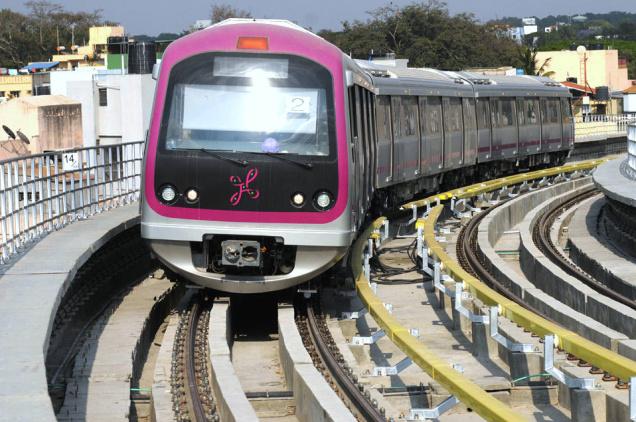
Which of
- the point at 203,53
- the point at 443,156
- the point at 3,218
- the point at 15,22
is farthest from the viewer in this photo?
the point at 15,22

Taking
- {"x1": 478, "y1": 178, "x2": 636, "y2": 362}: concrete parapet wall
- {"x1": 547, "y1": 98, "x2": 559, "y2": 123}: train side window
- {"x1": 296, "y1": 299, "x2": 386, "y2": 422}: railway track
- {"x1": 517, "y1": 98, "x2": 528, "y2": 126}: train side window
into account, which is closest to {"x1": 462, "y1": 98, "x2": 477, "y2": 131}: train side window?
{"x1": 478, "y1": 178, "x2": 636, "y2": 362}: concrete parapet wall

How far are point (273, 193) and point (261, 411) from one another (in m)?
2.46

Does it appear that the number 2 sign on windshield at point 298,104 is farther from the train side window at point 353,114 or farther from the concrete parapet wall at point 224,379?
the concrete parapet wall at point 224,379

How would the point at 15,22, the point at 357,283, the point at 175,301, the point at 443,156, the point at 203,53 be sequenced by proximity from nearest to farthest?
1. the point at 203,53
2. the point at 357,283
3. the point at 175,301
4. the point at 443,156
5. the point at 15,22

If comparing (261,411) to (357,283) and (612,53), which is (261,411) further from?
(612,53)

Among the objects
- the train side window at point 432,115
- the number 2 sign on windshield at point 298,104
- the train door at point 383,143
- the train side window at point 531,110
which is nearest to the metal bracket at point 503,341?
the number 2 sign on windshield at point 298,104

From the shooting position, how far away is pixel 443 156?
26000 mm

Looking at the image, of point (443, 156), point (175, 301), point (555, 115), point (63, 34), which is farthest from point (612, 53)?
point (175, 301)

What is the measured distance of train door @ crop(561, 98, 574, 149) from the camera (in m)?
38.3

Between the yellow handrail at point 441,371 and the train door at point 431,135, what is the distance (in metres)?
10.8

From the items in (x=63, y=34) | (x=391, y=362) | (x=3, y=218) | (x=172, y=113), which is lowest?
(x=391, y=362)

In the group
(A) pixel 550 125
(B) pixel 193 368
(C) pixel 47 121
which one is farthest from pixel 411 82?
(C) pixel 47 121

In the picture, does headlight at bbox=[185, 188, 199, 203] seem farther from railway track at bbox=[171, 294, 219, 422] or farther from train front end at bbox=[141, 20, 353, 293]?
railway track at bbox=[171, 294, 219, 422]

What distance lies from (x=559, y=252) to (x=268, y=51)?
1023 centimetres
